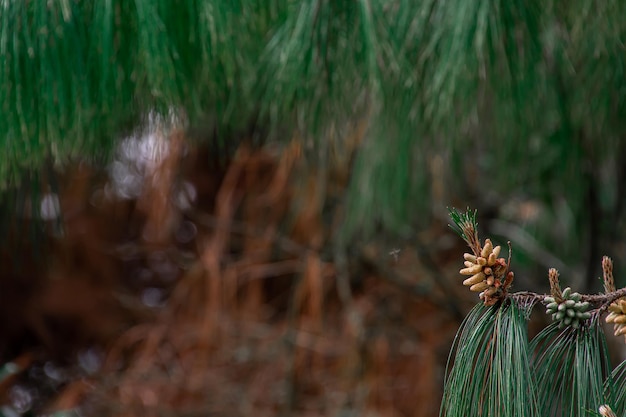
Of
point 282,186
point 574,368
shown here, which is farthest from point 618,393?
point 282,186

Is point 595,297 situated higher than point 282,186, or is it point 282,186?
point 595,297

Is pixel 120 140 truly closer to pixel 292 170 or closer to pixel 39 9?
pixel 39 9

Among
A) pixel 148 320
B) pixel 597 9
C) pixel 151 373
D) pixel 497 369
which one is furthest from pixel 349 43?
pixel 148 320

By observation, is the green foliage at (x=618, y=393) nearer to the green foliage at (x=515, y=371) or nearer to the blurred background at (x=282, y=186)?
the green foliage at (x=515, y=371)

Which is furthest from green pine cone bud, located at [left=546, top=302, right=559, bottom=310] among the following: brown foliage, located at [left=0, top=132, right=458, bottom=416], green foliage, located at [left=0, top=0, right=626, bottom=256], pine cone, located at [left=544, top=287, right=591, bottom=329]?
brown foliage, located at [left=0, top=132, right=458, bottom=416]

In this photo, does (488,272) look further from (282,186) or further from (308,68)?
(282,186)

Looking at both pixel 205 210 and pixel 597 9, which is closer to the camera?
pixel 597 9
